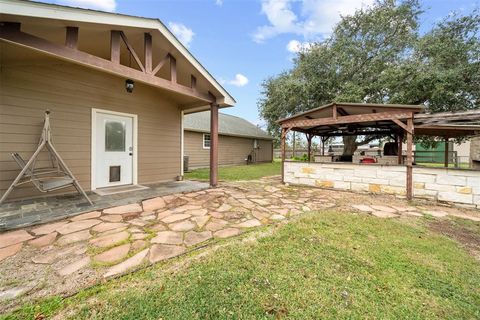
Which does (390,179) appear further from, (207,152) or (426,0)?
(426,0)

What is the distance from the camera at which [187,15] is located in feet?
26.0

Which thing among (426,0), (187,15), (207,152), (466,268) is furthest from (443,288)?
(426,0)

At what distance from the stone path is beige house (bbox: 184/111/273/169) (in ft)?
22.2

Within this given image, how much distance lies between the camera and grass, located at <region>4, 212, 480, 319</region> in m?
1.47

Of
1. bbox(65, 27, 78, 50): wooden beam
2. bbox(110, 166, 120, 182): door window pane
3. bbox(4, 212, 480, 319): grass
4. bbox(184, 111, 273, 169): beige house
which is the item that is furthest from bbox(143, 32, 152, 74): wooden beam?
bbox(184, 111, 273, 169): beige house

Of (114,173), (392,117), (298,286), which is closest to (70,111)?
(114,173)

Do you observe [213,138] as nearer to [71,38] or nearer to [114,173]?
[114,173]

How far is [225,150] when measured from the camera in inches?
531

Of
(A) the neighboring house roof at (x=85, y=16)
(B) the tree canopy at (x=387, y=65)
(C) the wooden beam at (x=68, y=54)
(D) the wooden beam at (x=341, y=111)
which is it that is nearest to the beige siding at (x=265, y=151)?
(B) the tree canopy at (x=387, y=65)

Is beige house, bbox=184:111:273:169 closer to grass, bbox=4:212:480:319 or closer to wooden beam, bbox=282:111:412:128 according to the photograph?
wooden beam, bbox=282:111:412:128

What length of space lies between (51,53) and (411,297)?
15.6 ft

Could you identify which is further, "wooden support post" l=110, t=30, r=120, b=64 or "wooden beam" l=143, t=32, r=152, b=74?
"wooden beam" l=143, t=32, r=152, b=74

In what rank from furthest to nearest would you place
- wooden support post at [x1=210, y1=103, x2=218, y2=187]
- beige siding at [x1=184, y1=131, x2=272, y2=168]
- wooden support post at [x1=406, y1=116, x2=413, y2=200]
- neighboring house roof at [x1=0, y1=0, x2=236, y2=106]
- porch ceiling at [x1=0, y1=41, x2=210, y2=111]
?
beige siding at [x1=184, y1=131, x2=272, y2=168] < wooden support post at [x1=210, y1=103, x2=218, y2=187] < wooden support post at [x1=406, y1=116, x2=413, y2=200] < porch ceiling at [x1=0, y1=41, x2=210, y2=111] < neighboring house roof at [x1=0, y1=0, x2=236, y2=106]

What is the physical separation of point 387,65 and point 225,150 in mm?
10199
